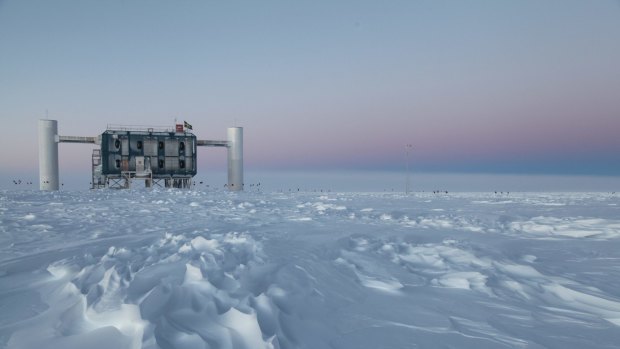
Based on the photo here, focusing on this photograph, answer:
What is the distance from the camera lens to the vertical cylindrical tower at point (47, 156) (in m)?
30.8

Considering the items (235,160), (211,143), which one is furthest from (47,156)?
(235,160)

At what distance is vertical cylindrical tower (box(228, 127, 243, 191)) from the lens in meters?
35.6

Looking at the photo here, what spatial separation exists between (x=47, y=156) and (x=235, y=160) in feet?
56.3

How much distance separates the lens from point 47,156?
31016 millimetres

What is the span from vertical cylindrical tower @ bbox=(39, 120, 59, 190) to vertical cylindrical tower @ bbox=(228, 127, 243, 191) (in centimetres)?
1601

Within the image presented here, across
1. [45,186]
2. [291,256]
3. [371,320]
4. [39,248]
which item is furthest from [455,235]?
[45,186]

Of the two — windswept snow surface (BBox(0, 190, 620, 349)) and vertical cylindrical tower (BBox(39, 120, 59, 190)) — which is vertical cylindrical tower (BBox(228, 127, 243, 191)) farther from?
windswept snow surface (BBox(0, 190, 620, 349))

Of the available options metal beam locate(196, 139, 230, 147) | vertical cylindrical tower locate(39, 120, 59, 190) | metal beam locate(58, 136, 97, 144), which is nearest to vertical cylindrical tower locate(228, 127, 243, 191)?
metal beam locate(196, 139, 230, 147)

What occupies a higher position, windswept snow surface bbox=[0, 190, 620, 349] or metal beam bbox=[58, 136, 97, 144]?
metal beam bbox=[58, 136, 97, 144]

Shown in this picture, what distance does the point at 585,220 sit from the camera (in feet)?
27.3

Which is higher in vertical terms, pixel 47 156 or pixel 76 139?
pixel 76 139

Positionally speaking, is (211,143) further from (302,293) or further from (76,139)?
(302,293)

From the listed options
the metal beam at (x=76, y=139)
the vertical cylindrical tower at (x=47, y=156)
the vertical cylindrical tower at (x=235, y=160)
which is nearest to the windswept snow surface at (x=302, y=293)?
the vertical cylindrical tower at (x=235, y=160)

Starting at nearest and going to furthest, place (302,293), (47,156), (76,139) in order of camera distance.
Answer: (302,293) → (47,156) → (76,139)
